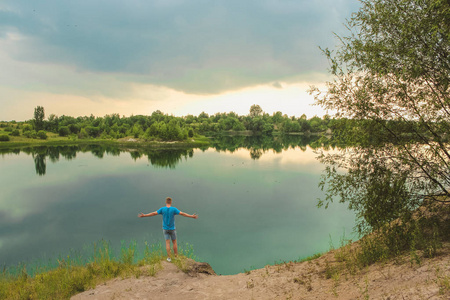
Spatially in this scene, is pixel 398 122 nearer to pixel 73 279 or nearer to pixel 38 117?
pixel 73 279

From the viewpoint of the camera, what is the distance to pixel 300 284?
866 centimetres

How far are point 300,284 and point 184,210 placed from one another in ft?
64.8

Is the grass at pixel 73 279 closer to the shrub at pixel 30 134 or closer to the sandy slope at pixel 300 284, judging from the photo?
the sandy slope at pixel 300 284

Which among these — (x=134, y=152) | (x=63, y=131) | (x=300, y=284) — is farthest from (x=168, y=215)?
(x=63, y=131)

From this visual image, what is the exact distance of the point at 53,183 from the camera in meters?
41.9

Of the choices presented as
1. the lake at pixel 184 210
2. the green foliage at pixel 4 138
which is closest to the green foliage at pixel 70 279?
the lake at pixel 184 210

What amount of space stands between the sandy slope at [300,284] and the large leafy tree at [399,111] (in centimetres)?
218

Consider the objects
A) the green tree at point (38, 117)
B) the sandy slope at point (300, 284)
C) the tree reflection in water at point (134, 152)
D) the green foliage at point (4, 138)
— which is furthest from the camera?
the green tree at point (38, 117)

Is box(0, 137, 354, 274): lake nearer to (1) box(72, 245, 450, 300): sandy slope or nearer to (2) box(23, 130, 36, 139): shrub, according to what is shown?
(1) box(72, 245, 450, 300): sandy slope

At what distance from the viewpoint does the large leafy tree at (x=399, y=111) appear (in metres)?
8.62

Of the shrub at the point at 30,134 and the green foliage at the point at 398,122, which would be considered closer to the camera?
the green foliage at the point at 398,122

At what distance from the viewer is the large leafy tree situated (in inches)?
339

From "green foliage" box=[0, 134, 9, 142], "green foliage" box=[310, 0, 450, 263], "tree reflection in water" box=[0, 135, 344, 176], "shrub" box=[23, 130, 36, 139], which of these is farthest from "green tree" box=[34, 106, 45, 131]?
"green foliage" box=[310, 0, 450, 263]

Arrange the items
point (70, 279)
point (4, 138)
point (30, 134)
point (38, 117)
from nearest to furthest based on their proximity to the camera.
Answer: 1. point (70, 279)
2. point (4, 138)
3. point (30, 134)
4. point (38, 117)
